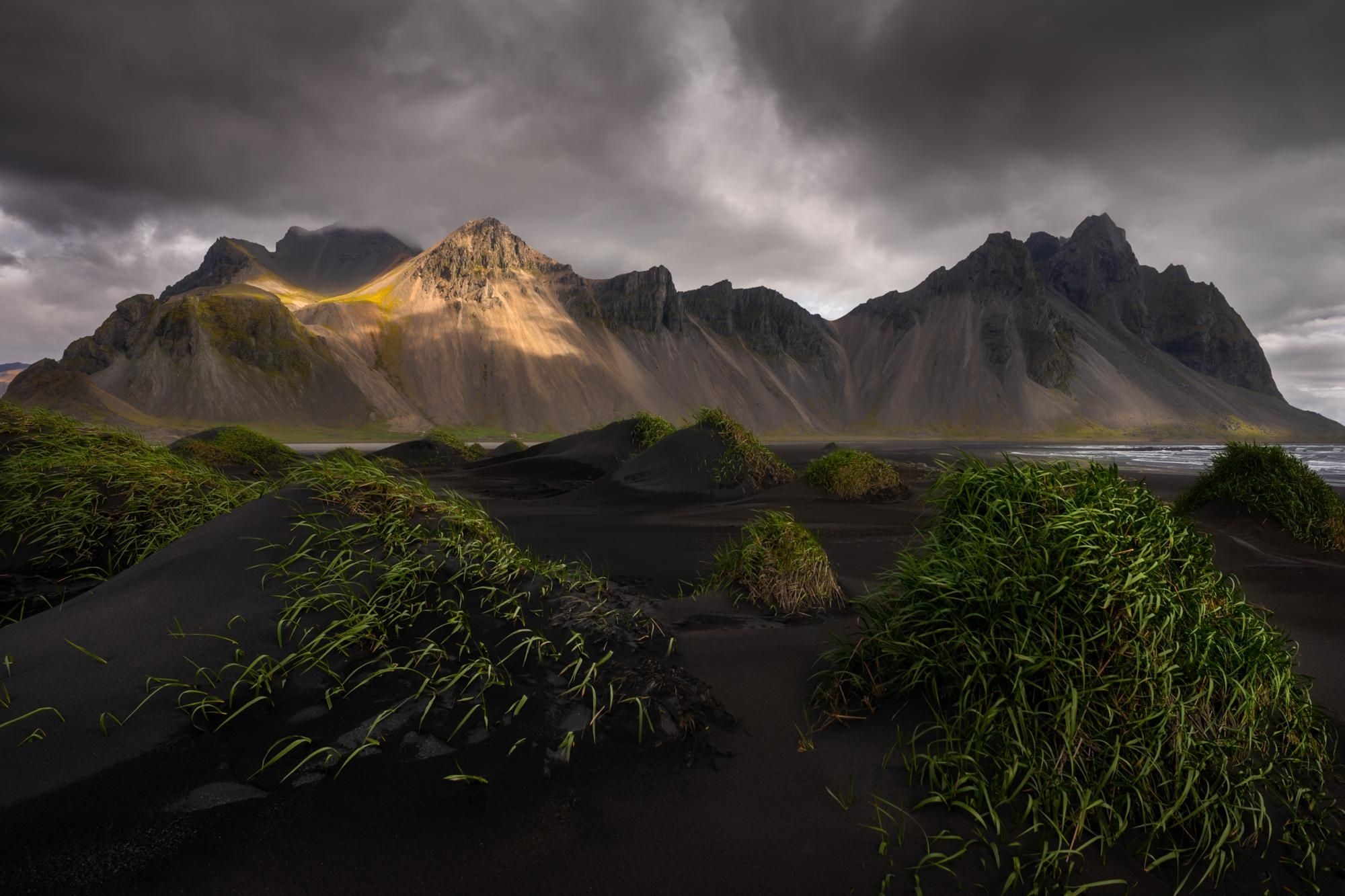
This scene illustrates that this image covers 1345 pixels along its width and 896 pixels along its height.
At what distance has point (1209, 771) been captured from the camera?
9.15 ft

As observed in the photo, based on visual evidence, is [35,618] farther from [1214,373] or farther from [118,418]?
[1214,373]

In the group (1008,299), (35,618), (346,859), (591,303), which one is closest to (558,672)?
(346,859)

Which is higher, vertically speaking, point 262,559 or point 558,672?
point 262,559

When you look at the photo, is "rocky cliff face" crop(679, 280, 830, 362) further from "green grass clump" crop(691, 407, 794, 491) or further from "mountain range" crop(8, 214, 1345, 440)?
"green grass clump" crop(691, 407, 794, 491)

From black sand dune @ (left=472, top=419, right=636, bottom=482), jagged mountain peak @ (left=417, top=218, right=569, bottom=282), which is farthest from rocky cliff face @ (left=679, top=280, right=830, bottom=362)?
black sand dune @ (left=472, top=419, right=636, bottom=482)

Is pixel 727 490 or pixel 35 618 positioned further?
pixel 727 490

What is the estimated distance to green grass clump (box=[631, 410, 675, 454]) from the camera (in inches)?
797

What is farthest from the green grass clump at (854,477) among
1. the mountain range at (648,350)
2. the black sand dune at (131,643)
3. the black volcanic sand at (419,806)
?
the mountain range at (648,350)

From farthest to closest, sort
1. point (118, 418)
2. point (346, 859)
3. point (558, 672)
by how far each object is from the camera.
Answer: point (118, 418), point (558, 672), point (346, 859)

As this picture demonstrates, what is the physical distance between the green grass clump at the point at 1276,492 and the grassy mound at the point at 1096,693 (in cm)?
724

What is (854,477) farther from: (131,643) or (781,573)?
(131,643)

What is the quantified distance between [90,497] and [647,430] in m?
16.0

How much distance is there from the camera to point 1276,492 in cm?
897

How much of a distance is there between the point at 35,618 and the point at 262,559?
4.11 ft
